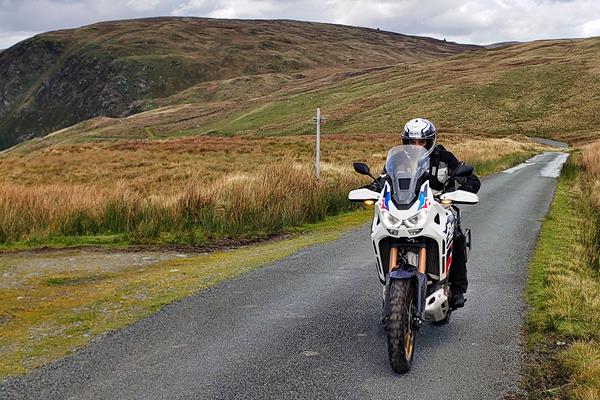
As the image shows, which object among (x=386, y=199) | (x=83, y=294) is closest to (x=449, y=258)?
(x=386, y=199)

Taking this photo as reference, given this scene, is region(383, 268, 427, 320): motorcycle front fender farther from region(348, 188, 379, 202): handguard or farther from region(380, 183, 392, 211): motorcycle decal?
region(348, 188, 379, 202): handguard

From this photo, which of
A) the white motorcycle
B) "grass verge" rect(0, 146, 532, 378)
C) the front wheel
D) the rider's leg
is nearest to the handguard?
the white motorcycle

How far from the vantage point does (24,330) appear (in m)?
6.16

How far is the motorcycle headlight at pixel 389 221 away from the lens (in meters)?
5.08

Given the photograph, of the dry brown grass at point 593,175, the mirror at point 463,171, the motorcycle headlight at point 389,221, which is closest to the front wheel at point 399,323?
the motorcycle headlight at point 389,221

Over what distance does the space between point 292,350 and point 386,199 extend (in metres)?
1.59

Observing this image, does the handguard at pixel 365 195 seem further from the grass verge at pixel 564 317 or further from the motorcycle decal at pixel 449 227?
the grass verge at pixel 564 317

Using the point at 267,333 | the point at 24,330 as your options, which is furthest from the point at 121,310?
→ the point at 267,333

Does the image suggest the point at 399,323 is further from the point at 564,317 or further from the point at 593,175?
the point at 593,175

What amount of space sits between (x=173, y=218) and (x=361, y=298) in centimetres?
604

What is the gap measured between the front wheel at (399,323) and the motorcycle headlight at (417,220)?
1.47ft

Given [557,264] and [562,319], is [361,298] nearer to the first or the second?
[562,319]

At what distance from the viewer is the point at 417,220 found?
5.09 m

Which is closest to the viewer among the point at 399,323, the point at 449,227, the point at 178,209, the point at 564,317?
the point at 399,323
